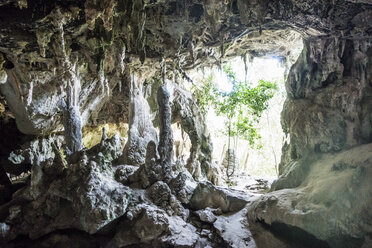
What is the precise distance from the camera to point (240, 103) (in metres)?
13.0

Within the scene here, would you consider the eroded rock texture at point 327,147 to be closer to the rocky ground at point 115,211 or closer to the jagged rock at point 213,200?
the jagged rock at point 213,200

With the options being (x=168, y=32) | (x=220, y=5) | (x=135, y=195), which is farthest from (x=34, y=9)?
(x=135, y=195)

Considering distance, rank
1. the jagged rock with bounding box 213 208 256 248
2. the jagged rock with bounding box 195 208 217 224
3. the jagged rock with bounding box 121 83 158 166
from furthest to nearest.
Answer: the jagged rock with bounding box 121 83 158 166, the jagged rock with bounding box 195 208 217 224, the jagged rock with bounding box 213 208 256 248

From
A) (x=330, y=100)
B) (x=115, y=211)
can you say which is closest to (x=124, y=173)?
(x=115, y=211)

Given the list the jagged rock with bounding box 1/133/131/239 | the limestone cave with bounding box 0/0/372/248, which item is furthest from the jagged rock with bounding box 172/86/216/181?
the jagged rock with bounding box 1/133/131/239

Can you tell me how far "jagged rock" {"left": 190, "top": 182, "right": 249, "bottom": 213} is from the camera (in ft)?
25.1

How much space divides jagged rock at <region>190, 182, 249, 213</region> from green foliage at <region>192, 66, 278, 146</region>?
5520mm

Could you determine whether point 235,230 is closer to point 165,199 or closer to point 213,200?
point 213,200

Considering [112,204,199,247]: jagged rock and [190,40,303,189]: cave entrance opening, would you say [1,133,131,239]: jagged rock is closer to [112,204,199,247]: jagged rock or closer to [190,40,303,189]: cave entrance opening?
[112,204,199,247]: jagged rock

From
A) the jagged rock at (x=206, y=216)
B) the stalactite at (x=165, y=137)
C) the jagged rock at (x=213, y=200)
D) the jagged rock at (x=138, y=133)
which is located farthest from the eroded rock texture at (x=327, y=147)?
the jagged rock at (x=138, y=133)

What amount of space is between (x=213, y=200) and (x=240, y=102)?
6.54 metres

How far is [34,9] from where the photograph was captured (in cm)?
602

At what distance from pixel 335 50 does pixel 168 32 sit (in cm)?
507

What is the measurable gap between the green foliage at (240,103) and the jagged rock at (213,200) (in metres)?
5.52
